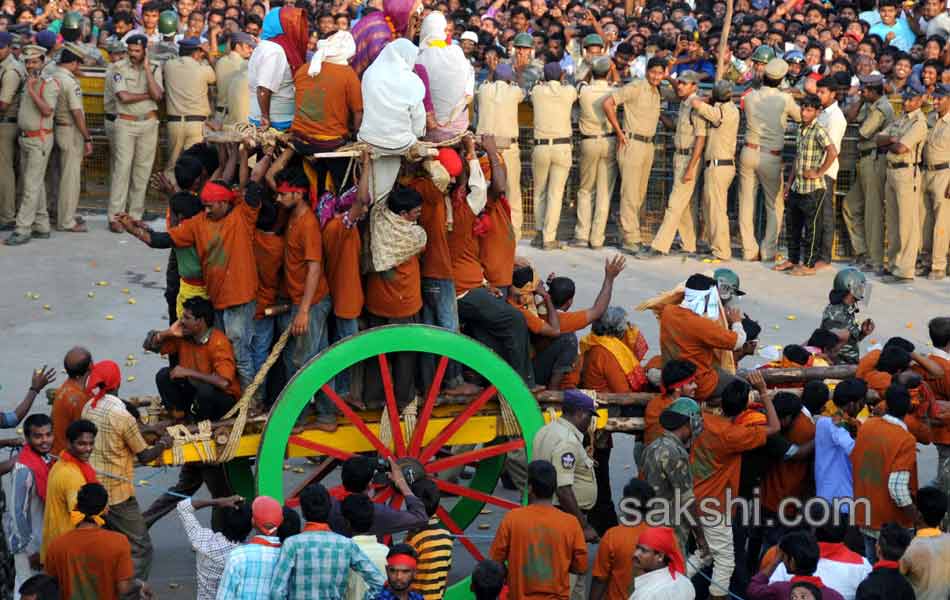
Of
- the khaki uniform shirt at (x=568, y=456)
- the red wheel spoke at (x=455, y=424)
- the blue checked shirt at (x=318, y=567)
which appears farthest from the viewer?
the red wheel spoke at (x=455, y=424)

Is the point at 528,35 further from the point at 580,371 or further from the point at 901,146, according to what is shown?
the point at 580,371

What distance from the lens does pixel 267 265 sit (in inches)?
375

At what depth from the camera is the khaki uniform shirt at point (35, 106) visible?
53.6 ft

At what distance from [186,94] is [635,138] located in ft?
14.7

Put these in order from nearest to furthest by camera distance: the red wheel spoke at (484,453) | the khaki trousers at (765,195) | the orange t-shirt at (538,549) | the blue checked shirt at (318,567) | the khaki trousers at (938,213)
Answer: the blue checked shirt at (318,567), the orange t-shirt at (538,549), the red wheel spoke at (484,453), the khaki trousers at (938,213), the khaki trousers at (765,195)

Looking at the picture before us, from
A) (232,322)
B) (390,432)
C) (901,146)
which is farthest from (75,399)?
(901,146)

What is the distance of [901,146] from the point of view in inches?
623

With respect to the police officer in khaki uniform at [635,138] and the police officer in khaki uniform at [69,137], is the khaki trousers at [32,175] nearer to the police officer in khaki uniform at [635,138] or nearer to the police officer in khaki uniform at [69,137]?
the police officer in khaki uniform at [69,137]

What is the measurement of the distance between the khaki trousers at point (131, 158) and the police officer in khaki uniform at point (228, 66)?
69cm

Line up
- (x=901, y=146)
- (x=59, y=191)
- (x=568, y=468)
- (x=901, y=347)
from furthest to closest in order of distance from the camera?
1. (x=59, y=191)
2. (x=901, y=146)
3. (x=901, y=347)
4. (x=568, y=468)

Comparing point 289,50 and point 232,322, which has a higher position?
point 289,50

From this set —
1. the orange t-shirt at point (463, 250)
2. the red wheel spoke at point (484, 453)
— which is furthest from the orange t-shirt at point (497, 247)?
the red wheel spoke at point (484, 453)

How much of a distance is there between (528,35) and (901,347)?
323 inches

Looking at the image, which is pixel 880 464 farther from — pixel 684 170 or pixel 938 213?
pixel 684 170
